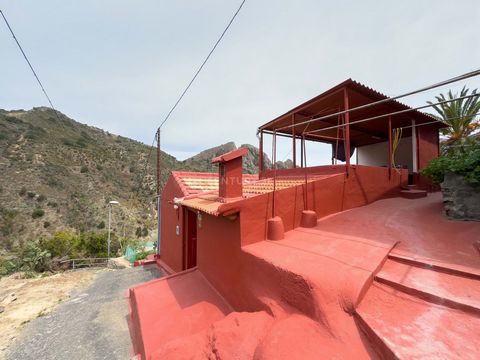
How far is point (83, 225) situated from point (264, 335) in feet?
125

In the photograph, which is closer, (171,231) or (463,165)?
(463,165)

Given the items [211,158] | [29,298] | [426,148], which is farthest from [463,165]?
[211,158]

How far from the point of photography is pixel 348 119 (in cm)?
635

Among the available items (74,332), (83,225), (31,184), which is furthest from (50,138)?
(74,332)

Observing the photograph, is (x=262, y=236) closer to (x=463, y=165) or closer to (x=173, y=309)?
(x=173, y=309)

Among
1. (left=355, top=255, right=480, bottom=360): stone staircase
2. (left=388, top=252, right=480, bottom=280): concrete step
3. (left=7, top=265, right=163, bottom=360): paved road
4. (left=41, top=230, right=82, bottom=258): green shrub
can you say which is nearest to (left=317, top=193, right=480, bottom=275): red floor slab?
(left=388, top=252, right=480, bottom=280): concrete step

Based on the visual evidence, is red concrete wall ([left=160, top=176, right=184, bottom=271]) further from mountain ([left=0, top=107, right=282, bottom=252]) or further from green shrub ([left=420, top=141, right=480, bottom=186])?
mountain ([left=0, top=107, right=282, bottom=252])

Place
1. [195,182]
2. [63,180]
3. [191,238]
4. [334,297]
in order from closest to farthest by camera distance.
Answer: [334,297], [191,238], [195,182], [63,180]

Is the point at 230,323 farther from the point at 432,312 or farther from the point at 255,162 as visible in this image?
the point at 255,162

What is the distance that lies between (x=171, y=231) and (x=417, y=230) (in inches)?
349

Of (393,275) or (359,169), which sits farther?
(359,169)

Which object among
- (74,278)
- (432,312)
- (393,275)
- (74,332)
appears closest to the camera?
(432,312)

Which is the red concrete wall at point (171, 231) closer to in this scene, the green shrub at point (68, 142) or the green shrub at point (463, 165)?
the green shrub at point (463, 165)

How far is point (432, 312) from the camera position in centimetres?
239
